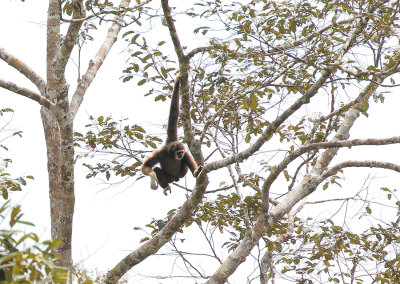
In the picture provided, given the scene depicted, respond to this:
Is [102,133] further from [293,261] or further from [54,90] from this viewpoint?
[293,261]

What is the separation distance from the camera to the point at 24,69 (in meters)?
7.71

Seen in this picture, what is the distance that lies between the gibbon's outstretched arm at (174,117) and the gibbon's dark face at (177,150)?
0.61 feet

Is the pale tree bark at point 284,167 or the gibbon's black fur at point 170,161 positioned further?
the gibbon's black fur at point 170,161

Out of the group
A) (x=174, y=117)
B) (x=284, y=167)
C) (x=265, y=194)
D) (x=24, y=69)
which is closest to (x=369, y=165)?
(x=284, y=167)

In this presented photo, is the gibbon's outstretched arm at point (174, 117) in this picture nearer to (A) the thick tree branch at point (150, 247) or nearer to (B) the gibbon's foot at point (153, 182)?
(B) the gibbon's foot at point (153, 182)

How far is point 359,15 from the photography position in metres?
6.06

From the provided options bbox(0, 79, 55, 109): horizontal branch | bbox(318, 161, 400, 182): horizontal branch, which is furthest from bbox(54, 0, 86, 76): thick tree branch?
bbox(318, 161, 400, 182): horizontal branch

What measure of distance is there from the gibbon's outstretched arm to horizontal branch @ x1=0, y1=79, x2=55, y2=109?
206 cm

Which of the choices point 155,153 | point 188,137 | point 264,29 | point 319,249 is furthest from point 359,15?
point 155,153

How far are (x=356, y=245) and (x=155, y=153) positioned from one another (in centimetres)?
402

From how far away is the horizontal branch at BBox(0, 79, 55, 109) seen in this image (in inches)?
260

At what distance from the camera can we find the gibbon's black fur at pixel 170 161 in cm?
885

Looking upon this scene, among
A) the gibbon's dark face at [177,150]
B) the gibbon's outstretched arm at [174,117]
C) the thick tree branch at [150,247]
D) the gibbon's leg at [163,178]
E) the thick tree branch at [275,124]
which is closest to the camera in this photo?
the thick tree branch at [275,124]

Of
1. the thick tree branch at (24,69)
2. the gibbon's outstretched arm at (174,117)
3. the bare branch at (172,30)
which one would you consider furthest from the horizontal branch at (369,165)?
the thick tree branch at (24,69)
